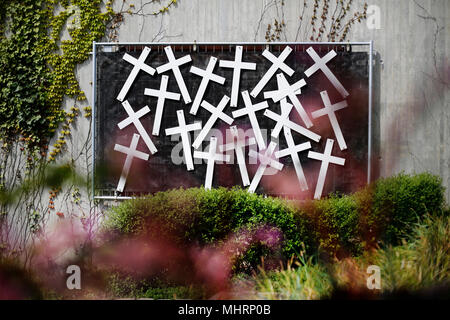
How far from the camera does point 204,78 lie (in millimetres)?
5062

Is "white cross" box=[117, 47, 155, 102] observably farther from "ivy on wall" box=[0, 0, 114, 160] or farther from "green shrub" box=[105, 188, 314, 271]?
"green shrub" box=[105, 188, 314, 271]

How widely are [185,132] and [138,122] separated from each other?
0.62 meters

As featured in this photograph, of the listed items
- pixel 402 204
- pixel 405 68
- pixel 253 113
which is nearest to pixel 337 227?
pixel 402 204

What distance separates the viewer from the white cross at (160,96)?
5.09m

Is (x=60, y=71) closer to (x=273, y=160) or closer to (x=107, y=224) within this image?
(x=107, y=224)

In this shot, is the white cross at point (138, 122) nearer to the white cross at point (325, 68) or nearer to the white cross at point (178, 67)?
the white cross at point (178, 67)

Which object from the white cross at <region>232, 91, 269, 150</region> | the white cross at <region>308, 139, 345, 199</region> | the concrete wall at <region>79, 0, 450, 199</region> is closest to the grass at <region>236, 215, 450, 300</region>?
the white cross at <region>308, 139, 345, 199</region>

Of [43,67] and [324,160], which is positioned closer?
[324,160]

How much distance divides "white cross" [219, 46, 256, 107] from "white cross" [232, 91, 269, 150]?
0.11m

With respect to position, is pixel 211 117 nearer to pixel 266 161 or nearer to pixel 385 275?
pixel 266 161

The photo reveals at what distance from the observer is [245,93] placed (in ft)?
16.5

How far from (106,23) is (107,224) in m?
2.78

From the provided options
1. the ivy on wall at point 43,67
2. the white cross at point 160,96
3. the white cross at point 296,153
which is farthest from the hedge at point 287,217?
the ivy on wall at point 43,67
